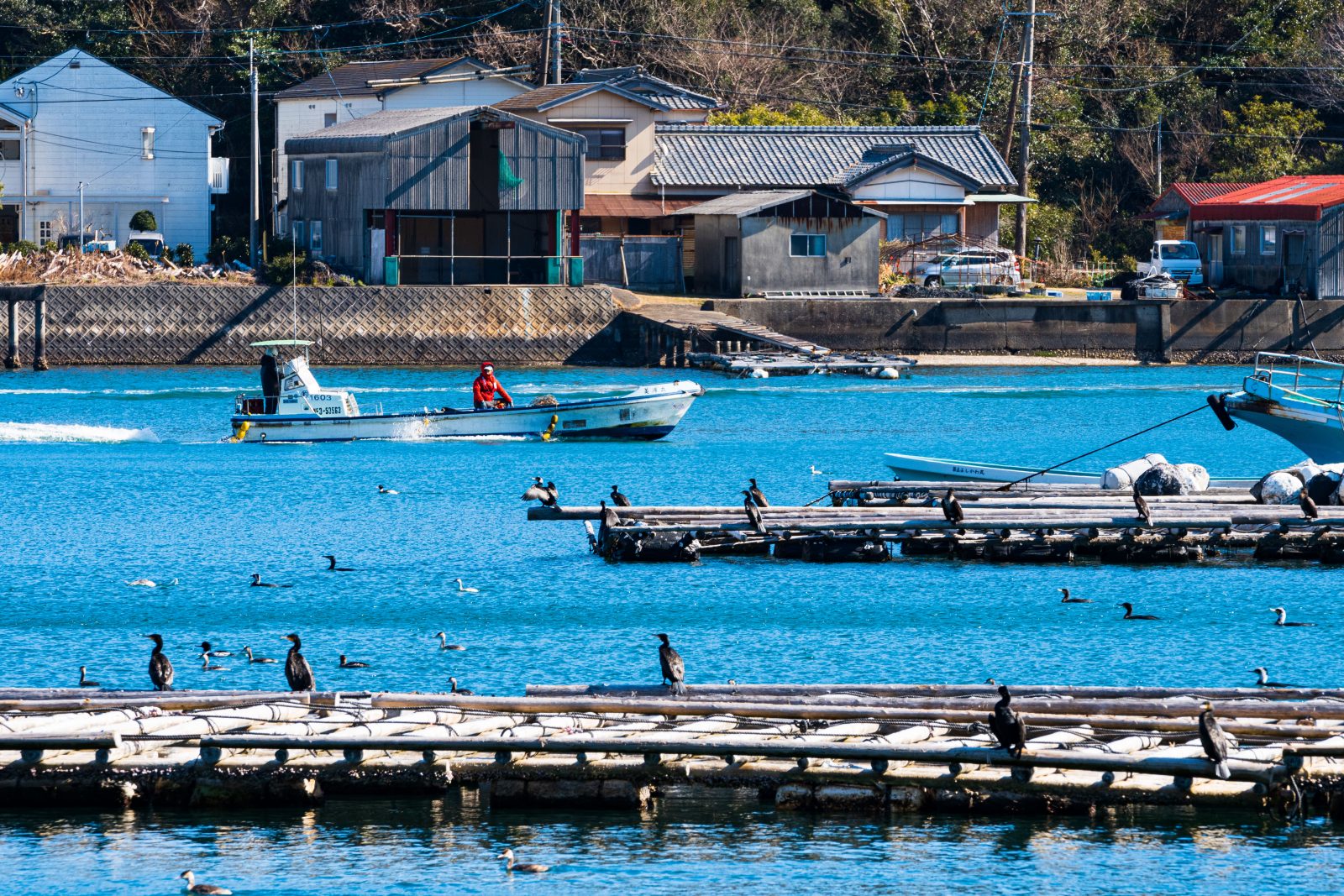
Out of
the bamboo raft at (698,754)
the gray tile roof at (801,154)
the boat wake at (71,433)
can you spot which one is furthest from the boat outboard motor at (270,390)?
the bamboo raft at (698,754)

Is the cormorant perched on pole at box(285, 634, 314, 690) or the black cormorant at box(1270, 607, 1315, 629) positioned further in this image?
the black cormorant at box(1270, 607, 1315, 629)

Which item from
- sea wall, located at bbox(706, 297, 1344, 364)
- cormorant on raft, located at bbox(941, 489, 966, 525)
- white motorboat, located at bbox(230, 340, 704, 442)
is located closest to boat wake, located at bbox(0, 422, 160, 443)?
white motorboat, located at bbox(230, 340, 704, 442)

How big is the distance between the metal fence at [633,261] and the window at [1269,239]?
787 inches

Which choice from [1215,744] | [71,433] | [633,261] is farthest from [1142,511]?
[633,261]

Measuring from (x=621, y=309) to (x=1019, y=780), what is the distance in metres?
47.8

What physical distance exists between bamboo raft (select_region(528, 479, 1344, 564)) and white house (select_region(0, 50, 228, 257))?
153ft

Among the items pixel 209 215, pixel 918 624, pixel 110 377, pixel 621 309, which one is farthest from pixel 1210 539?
pixel 209 215

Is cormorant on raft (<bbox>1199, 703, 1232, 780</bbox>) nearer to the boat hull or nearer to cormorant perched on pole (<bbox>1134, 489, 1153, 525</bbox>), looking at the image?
cormorant perched on pole (<bbox>1134, 489, 1153, 525</bbox>)

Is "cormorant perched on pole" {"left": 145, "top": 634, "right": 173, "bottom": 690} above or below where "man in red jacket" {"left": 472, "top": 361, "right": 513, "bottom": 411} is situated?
below

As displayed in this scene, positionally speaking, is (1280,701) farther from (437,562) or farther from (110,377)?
(110,377)

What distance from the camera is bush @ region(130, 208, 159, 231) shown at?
71.4 meters

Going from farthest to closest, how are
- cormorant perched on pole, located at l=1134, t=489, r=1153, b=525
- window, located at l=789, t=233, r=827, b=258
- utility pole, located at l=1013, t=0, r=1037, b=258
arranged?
utility pole, located at l=1013, t=0, r=1037, b=258 < window, located at l=789, t=233, r=827, b=258 < cormorant perched on pole, located at l=1134, t=489, r=1153, b=525

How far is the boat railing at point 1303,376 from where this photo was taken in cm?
3500

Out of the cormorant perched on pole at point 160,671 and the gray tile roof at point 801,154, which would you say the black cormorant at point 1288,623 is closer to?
the cormorant perched on pole at point 160,671
